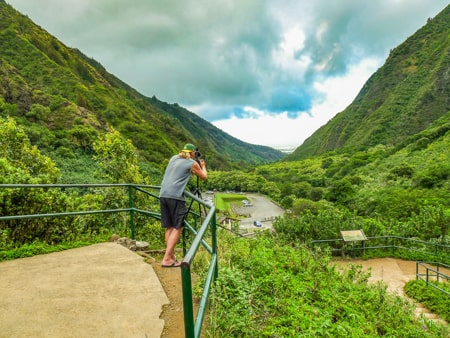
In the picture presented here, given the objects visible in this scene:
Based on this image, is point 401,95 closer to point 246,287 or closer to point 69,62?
point 69,62

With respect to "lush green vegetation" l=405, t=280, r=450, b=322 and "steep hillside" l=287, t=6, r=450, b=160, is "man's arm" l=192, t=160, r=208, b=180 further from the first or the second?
"steep hillside" l=287, t=6, r=450, b=160

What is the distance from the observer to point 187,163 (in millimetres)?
3693

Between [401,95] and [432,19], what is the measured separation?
Result: 63.4m

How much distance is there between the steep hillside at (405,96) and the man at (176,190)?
118975 millimetres

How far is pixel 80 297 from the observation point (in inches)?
128

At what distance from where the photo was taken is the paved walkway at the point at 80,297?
105 inches

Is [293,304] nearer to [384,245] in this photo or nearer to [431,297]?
[431,297]

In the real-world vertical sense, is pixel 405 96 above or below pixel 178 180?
above

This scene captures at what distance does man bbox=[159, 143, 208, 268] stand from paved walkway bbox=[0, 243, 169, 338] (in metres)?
0.62

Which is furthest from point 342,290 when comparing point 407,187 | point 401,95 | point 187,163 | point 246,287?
point 401,95

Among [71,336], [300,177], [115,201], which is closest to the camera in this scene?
[71,336]

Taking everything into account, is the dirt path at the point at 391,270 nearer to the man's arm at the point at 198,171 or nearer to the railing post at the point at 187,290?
the man's arm at the point at 198,171

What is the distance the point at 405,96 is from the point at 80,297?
147948mm

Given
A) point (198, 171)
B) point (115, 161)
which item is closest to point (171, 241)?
point (198, 171)
